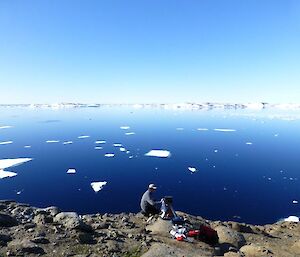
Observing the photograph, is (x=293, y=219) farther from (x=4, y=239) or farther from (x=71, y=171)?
(x=71, y=171)

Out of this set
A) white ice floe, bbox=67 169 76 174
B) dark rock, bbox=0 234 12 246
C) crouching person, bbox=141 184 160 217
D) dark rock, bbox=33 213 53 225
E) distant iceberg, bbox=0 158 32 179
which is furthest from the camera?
white ice floe, bbox=67 169 76 174

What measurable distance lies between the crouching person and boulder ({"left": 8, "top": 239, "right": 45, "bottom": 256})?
5789 millimetres

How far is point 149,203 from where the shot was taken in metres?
14.4

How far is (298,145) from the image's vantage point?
221ft

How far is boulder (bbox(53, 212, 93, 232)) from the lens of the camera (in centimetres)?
1147

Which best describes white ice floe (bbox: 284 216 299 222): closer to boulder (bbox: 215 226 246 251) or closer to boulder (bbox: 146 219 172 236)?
boulder (bbox: 215 226 246 251)

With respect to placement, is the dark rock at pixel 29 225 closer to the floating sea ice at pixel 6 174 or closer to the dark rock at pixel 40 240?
the dark rock at pixel 40 240

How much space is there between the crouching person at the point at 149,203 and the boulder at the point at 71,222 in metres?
3.48

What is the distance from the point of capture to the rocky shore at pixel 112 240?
9.84 metres

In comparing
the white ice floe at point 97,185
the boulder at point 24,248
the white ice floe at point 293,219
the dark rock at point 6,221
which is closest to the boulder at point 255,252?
the boulder at point 24,248

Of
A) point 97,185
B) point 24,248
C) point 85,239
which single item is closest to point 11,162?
point 97,185

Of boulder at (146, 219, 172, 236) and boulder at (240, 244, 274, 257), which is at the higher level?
boulder at (146, 219, 172, 236)

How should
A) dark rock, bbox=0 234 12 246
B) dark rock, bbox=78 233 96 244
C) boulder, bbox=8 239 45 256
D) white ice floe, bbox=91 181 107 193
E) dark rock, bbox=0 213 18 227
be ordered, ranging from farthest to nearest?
white ice floe, bbox=91 181 107 193 → dark rock, bbox=0 213 18 227 → dark rock, bbox=78 233 96 244 → dark rock, bbox=0 234 12 246 → boulder, bbox=8 239 45 256

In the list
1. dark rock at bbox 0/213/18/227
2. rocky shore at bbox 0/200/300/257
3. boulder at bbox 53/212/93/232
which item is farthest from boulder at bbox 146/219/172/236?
dark rock at bbox 0/213/18/227
